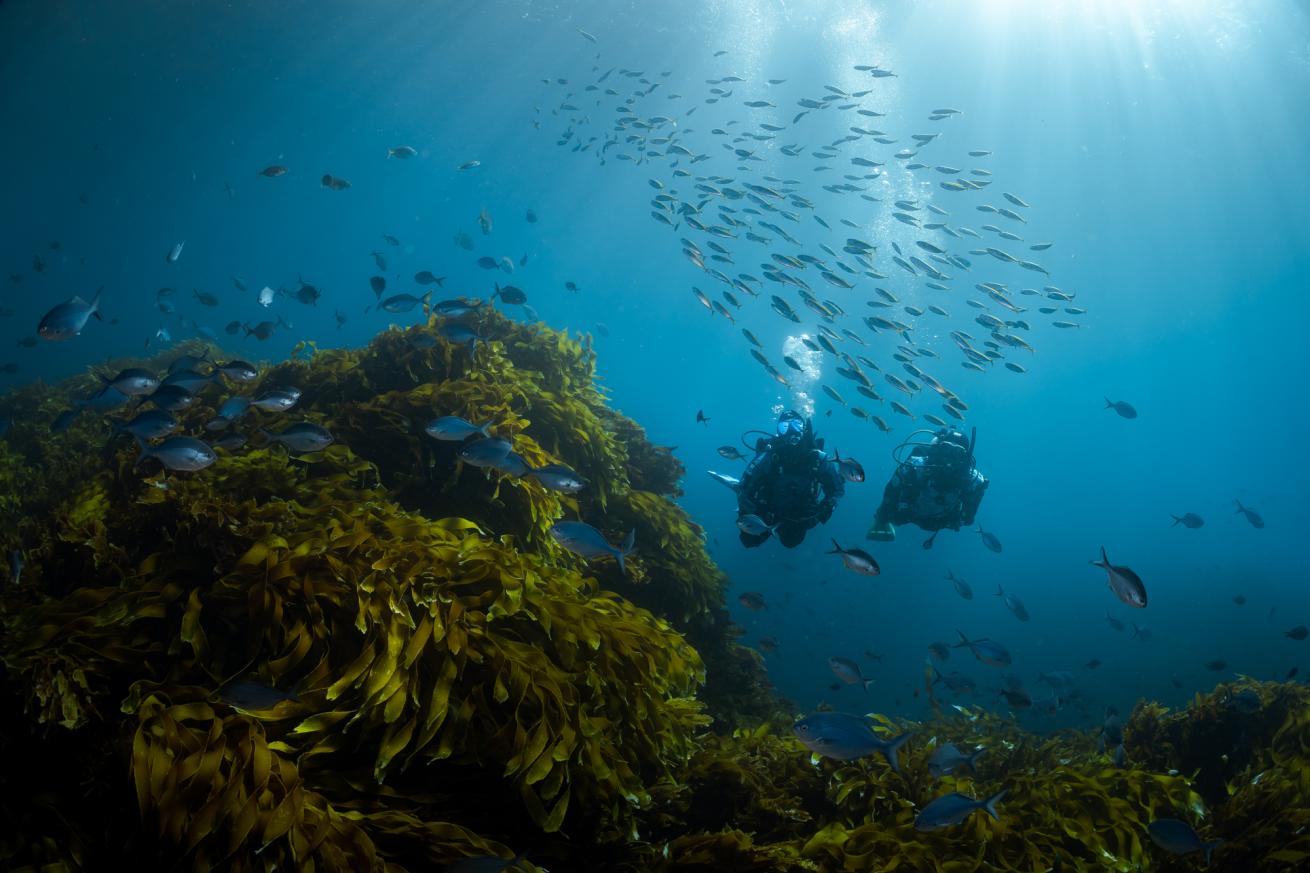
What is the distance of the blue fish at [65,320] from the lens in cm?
532

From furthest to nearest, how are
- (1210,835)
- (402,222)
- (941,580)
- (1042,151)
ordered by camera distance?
(402,222), (1042,151), (941,580), (1210,835)

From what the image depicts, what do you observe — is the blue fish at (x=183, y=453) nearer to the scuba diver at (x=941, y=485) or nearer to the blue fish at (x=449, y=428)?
the blue fish at (x=449, y=428)

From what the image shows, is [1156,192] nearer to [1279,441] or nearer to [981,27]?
[981,27]

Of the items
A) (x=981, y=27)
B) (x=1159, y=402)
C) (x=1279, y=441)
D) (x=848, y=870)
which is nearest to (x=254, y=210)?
(x=981, y=27)

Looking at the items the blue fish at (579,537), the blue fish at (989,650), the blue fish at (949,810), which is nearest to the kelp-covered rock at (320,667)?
the blue fish at (579,537)

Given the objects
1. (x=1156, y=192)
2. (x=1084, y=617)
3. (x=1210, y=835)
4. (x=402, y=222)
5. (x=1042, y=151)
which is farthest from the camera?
(x=402, y=222)

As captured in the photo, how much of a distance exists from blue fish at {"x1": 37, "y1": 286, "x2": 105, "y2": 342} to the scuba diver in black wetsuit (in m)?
7.61

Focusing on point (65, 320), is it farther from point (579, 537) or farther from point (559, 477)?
point (579, 537)

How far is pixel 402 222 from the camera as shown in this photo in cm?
10800

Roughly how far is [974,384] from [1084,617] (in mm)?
77023

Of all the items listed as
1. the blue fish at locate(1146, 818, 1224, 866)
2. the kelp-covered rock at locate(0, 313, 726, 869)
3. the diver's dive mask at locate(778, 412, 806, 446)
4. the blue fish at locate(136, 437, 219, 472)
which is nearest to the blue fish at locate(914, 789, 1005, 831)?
the kelp-covered rock at locate(0, 313, 726, 869)

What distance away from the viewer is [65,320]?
17.9 ft

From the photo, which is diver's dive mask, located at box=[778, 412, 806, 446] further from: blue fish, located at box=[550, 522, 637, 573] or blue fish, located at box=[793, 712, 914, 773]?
blue fish, located at box=[793, 712, 914, 773]

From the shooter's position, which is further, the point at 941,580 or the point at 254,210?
the point at 254,210
